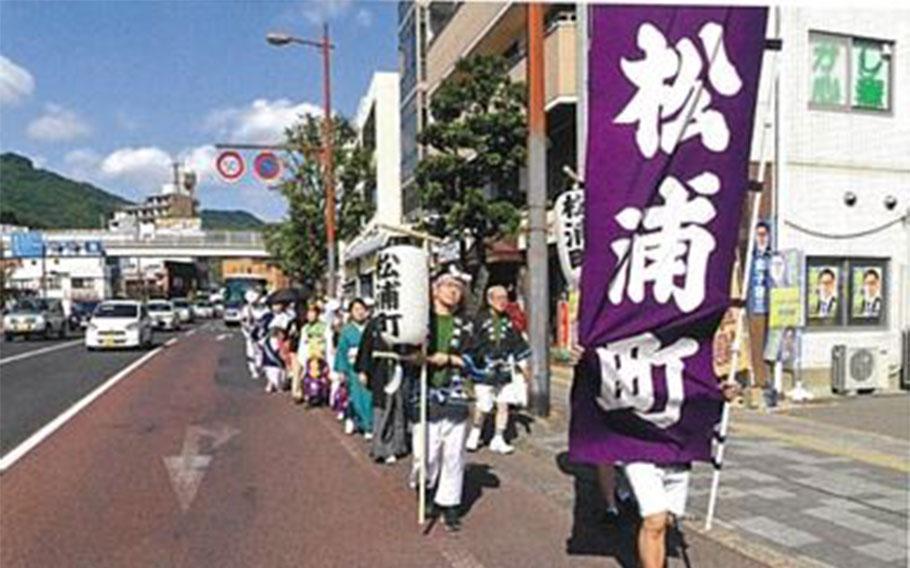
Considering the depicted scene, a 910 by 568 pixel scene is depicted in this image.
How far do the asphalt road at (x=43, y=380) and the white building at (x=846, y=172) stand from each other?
1153 cm

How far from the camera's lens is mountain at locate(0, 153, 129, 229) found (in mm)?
138625

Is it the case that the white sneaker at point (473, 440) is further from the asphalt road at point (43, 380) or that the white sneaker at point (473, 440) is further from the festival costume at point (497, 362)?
the asphalt road at point (43, 380)

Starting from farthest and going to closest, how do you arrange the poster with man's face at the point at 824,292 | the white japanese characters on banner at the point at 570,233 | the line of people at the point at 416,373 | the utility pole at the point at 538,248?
1. the poster with man's face at the point at 824,292
2. the utility pole at the point at 538,248
3. the white japanese characters on banner at the point at 570,233
4. the line of people at the point at 416,373

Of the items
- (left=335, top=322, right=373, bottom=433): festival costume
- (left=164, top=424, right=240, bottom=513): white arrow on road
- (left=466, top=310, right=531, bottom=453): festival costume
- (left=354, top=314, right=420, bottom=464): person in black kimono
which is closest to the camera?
(left=164, top=424, right=240, bottom=513): white arrow on road

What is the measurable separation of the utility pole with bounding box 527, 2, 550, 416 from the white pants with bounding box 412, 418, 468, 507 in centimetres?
455

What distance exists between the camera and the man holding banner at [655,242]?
4770mm

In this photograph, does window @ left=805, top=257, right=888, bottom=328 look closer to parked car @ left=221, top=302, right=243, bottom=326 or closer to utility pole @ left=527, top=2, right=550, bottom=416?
utility pole @ left=527, top=2, right=550, bottom=416

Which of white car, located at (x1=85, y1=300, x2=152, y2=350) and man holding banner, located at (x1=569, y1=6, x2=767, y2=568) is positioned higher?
man holding banner, located at (x1=569, y1=6, x2=767, y2=568)

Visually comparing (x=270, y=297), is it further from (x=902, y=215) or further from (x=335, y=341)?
(x=902, y=215)

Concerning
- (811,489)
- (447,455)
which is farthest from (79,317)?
(811,489)

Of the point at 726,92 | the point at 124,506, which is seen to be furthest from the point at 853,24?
the point at 124,506

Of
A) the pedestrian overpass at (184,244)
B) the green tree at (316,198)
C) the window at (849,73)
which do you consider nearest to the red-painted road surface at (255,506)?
the window at (849,73)

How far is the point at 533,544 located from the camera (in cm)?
602

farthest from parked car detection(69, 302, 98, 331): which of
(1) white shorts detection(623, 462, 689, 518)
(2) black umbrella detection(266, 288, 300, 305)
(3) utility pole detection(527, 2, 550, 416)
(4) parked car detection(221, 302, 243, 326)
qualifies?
(1) white shorts detection(623, 462, 689, 518)
